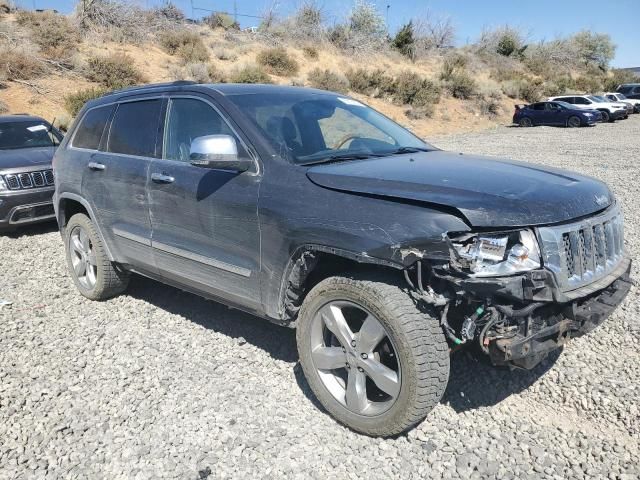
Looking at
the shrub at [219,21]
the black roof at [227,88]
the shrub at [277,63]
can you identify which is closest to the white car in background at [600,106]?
the shrub at [277,63]

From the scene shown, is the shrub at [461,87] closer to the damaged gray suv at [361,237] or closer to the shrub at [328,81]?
the shrub at [328,81]

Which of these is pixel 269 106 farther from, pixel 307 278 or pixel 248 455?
pixel 248 455

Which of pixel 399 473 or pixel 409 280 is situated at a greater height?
pixel 409 280

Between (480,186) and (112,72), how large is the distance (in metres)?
22.5

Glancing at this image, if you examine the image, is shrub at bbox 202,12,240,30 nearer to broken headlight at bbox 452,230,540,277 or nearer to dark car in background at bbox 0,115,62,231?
dark car in background at bbox 0,115,62,231

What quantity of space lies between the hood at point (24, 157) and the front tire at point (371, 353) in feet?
20.2

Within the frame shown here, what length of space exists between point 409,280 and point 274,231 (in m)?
0.88

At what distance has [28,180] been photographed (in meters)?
7.45

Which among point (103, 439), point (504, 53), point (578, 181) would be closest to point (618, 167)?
point (578, 181)

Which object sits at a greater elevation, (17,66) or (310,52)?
(310,52)

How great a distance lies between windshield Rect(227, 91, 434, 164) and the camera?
3.44 m

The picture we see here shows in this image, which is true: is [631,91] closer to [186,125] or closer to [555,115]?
[555,115]

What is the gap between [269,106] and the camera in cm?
371

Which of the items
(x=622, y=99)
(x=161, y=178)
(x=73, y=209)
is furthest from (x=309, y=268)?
(x=622, y=99)
